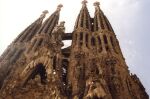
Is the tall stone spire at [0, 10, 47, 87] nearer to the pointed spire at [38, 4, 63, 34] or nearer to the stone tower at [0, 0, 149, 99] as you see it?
the stone tower at [0, 0, 149, 99]

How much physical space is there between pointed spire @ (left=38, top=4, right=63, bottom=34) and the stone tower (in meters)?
0.15

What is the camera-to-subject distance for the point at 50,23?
38656 millimetres

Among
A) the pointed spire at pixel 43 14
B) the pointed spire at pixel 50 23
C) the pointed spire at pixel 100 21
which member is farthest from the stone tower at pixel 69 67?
the pointed spire at pixel 43 14

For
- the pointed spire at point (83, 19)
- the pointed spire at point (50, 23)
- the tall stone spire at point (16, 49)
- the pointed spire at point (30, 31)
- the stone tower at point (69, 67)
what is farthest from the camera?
the pointed spire at point (83, 19)

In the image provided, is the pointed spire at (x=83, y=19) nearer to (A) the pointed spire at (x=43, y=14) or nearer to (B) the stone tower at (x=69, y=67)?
(B) the stone tower at (x=69, y=67)

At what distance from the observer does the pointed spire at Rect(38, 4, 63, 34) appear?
3600cm

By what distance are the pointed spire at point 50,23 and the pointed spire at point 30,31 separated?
1073mm

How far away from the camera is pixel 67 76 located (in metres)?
27.5

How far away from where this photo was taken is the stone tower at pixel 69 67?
78.9ft

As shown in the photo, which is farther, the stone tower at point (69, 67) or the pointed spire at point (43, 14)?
the pointed spire at point (43, 14)

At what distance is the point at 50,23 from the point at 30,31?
2.59m

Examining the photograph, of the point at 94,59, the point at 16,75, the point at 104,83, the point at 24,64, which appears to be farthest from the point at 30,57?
the point at 104,83

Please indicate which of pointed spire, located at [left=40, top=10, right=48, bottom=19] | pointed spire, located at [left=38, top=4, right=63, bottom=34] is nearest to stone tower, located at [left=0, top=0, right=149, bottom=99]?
pointed spire, located at [left=38, top=4, right=63, bottom=34]

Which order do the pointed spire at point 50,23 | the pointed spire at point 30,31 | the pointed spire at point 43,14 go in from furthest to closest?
the pointed spire at point 43,14 < the pointed spire at point 50,23 < the pointed spire at point 30,31
